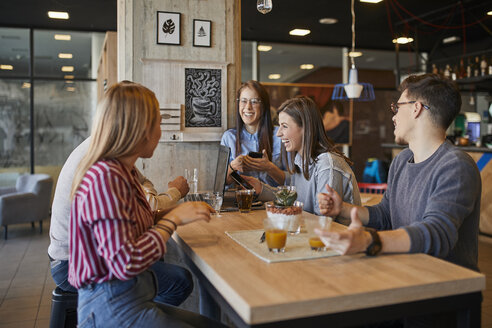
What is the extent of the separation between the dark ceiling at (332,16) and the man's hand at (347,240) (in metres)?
5.47

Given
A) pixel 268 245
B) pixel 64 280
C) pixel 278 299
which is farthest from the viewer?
pixel 64 280

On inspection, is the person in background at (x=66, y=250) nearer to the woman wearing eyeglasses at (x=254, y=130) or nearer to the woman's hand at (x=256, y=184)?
the woman's hand at (x=256, y=184)

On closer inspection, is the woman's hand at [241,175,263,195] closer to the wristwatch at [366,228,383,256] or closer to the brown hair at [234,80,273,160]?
the brown hair at [234,80,273,160]

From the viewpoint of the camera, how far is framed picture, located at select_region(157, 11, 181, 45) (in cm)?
344

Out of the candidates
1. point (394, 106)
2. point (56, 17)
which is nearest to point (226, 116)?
point (394, 106)

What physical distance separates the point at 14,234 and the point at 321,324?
5.94 m

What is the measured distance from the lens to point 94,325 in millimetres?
1382

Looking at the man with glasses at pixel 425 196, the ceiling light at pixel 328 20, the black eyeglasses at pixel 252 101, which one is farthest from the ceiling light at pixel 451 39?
the man with glasses at pixel 425 196

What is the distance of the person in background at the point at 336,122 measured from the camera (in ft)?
30.7

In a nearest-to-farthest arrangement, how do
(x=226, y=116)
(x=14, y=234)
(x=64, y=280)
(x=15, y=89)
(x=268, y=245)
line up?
(x=268, y=245) → (x=64, y=280) → (x=226, y=116) → (x=14, y=234) → (x=15, y=89)

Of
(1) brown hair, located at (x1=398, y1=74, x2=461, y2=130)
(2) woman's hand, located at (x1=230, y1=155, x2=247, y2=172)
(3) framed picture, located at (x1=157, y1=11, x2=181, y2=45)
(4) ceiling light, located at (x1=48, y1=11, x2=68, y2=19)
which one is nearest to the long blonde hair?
(1) brown hair, located at (x1=398, y1=74, x2=461, y2=130)

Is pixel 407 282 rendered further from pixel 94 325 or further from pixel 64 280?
pixel 64 280

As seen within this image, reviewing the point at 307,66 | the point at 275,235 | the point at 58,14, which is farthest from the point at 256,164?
the point at 307,66

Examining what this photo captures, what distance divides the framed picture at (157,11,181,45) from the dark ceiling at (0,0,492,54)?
310 cm
